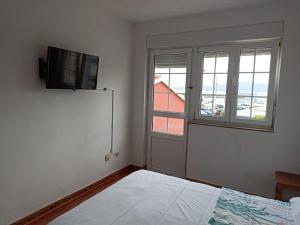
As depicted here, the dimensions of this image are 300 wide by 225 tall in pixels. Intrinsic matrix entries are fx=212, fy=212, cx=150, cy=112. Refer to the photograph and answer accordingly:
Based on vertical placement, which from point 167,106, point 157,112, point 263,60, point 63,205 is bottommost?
point 63,205

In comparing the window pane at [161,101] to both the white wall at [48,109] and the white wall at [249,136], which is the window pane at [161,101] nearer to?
the white wall at [249,136]

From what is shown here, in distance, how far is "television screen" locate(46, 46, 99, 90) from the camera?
7.04 feet

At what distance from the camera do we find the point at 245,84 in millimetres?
2875

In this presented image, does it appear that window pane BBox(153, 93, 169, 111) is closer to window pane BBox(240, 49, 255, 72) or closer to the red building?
the red building

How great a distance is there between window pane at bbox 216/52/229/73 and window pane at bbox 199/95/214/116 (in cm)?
41

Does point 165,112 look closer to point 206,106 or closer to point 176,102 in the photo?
point 176,102

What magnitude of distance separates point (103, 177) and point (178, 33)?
8.07 feet

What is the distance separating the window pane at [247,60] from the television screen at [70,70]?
1945mm

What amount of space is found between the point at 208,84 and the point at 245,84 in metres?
0.50

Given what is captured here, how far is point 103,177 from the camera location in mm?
3217

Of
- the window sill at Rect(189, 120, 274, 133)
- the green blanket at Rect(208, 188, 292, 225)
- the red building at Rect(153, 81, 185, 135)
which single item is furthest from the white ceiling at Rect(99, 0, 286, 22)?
the green blanket at Rect(208, 188, 292, 225)

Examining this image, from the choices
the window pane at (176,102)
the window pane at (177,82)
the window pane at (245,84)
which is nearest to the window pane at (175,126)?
the window pane at (176,102)

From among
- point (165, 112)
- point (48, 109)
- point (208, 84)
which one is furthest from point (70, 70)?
point (208, 84)

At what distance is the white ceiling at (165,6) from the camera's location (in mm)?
2588
